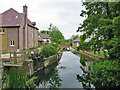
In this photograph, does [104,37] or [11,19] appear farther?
[11,19]

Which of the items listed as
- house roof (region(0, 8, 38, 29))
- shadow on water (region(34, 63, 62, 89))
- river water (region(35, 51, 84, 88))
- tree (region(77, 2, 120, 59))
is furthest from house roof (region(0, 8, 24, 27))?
tree (region(77, 2, 120, 59))

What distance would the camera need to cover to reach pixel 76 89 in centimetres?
779

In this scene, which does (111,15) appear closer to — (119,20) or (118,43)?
(119,20)

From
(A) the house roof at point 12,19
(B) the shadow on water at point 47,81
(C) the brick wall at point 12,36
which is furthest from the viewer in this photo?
(A) the house roof at point 12,19

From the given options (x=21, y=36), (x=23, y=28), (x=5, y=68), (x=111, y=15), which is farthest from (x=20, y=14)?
(x=111, y=15)

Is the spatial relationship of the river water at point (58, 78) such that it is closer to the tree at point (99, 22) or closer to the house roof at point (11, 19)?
the tree at point (99, 22)

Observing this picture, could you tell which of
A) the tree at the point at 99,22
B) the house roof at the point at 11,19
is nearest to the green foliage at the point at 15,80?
the tree at the point at 99,22

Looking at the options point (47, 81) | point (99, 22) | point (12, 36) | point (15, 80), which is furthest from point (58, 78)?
point (12, 36)

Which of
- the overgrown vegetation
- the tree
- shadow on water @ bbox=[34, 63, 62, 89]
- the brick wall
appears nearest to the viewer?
the overgrown vegetation

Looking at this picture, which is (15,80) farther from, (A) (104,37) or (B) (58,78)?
(A) (104,37)

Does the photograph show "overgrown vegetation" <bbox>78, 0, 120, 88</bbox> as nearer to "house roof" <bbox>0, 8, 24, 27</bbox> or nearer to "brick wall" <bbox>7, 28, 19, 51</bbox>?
"brick wall" <bbox>7, 28, 19, 51</bbox>

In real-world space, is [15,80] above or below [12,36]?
below

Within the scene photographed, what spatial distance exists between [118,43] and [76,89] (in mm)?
4907

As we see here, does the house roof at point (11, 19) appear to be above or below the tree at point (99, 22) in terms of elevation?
above
